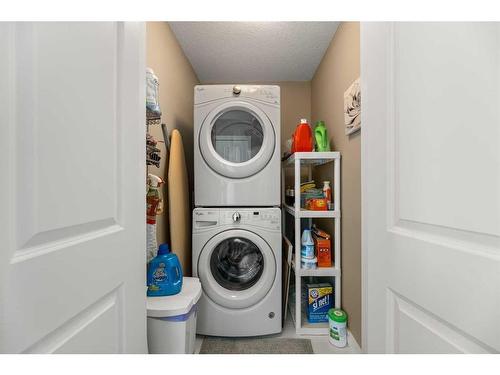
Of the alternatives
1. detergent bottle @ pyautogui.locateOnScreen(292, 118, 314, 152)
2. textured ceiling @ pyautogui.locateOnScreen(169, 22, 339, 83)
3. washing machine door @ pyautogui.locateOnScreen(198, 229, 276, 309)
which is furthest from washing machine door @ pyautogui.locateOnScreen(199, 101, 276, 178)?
textured ceiling @ pyautogui.locateOnScreen(169, 22, 339, 83)

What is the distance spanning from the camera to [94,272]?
55 centimetres

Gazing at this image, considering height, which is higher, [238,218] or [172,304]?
[238,218]

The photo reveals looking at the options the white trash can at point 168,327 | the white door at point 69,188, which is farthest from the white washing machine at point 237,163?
the white door at point 69,188

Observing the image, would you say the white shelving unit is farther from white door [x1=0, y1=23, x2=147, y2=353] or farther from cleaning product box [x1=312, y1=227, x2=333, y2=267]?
white door [x1=0, y1=23, x2=147, y2=353]

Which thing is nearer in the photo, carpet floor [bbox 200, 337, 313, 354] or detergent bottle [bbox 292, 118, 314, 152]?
carpet floor [bbox 200, 337, 313, 354]

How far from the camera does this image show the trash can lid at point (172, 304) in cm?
118

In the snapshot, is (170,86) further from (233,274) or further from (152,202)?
(233,274)

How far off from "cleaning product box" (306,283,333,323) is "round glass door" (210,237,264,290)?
1.37 ft

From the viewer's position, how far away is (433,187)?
0.52 m

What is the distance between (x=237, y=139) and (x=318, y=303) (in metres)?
1.40

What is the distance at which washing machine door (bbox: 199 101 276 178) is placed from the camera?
73.2 inches

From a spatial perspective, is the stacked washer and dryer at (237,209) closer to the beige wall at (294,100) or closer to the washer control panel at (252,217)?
the washer control panel at (252,217)

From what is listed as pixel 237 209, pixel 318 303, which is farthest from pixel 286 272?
pixel 237 209
